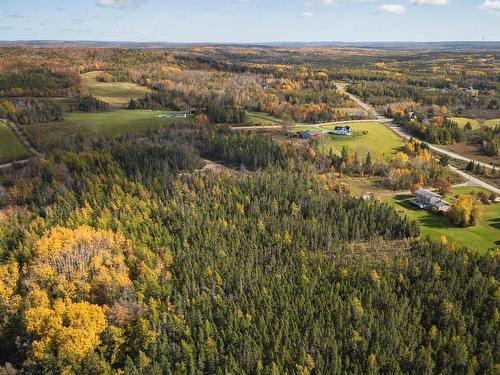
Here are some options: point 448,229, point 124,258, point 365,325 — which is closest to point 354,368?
point 365,325

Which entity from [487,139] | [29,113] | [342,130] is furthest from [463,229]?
[29,113]

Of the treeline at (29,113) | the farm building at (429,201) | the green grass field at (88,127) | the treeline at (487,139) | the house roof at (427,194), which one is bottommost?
the farm building at (429,201)

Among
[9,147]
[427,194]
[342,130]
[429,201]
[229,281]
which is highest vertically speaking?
[342,130]

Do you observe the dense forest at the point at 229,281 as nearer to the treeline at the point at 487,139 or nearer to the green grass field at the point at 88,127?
the green grass field at the point at 88,127

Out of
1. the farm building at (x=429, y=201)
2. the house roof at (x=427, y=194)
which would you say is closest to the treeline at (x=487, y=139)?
the farm building at (x=429, y=201)

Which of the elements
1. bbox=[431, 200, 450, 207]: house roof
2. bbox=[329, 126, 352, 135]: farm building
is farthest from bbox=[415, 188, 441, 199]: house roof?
bbox=[329, 126, 352, 135]: farm building

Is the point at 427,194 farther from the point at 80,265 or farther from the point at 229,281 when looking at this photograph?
the point at 80,265

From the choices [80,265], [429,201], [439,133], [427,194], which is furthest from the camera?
[439,133]

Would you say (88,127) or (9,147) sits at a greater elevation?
(88,127)
